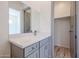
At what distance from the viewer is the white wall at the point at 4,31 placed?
4.72 feet

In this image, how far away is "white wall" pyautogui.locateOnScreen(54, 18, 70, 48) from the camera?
17.4 ft

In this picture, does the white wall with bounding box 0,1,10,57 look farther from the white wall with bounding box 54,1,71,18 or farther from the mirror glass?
the white wall with bounding box 54,1,71,18

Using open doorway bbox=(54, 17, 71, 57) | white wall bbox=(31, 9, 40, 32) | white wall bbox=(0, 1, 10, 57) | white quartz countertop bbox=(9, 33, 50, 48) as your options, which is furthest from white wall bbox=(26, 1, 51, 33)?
open doorway bbox=(54, 17, 71, 57)

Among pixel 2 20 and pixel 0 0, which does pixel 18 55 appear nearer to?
pixel 2 20

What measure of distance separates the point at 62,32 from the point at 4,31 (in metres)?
4.44

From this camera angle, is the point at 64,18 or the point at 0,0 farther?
the point at 64,18

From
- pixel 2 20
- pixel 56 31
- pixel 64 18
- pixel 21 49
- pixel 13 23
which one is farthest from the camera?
pixel 56 31

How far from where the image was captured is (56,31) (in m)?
5.76

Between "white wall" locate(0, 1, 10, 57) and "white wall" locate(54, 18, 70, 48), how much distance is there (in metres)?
4.30

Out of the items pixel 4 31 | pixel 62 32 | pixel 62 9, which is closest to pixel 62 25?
pixel 62 32

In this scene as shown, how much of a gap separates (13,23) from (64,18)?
13.2 feet

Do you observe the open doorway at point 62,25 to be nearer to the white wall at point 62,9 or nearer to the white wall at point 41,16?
the white wall at point 62,9

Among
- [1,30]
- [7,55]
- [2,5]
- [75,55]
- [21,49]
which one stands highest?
[2,5]

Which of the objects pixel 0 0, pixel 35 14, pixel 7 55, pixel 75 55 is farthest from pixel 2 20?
pixel 75 55
